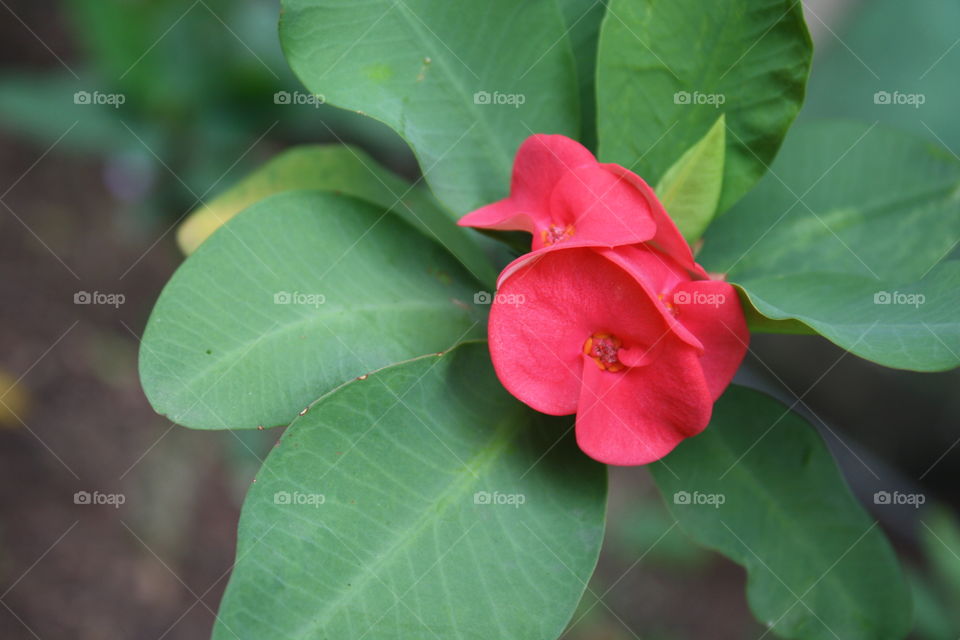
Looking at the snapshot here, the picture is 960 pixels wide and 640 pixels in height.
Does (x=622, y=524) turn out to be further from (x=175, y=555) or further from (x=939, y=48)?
(x=939, y=48)

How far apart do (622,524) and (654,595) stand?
0.91ft

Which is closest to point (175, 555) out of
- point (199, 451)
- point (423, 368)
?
point (199, 451)

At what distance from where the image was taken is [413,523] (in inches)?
31.0

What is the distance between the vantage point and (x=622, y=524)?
8.10ft

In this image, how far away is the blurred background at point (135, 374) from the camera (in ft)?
6.67

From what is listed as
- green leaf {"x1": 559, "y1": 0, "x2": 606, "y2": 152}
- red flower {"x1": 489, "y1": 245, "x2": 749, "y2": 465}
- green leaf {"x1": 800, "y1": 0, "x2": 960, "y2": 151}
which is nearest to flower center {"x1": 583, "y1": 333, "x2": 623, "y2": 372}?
red flower {"x1": 489, "y1": 245, "x2": 749, "y2": 465}

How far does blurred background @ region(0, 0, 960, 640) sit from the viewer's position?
6.67 feet

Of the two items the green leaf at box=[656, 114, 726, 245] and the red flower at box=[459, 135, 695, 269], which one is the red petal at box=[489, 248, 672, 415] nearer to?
the red flower at box=[459, 135, 695, 269]

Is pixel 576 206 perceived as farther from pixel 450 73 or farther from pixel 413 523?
pixel 413 523

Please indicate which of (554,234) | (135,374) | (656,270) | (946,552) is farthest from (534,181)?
(135,374)

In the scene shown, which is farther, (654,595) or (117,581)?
(654,595)

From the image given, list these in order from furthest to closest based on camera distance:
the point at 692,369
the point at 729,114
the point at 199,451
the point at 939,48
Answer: the point at 199,451 → the point at 939,48 → the point at 729,114 → the point at 692,369

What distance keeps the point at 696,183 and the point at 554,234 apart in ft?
0.59

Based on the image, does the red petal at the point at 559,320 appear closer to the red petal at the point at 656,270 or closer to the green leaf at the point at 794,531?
the red petal at the point at 656,270
